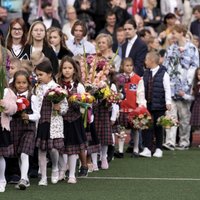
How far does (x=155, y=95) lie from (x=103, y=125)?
2205 mm

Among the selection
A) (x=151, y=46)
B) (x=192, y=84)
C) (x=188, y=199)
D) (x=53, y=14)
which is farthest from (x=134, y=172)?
(x=53, y=14)

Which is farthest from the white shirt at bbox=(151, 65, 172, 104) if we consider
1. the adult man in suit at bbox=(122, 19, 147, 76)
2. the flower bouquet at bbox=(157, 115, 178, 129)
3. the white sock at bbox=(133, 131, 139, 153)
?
the adult man in suit at bbox=(122, 19, 147, 76)

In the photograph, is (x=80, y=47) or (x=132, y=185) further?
(x=80, y=47)

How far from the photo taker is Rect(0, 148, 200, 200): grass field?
13.3m

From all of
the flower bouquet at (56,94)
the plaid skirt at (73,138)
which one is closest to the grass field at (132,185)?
the plaid skirt at (73,138)

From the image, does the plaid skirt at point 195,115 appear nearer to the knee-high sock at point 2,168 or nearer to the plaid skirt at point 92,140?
the plaid skirt at point 92,140

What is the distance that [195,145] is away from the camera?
20.4 metres

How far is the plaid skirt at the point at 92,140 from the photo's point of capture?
51.3 feet

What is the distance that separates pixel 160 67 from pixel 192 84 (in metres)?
1.71

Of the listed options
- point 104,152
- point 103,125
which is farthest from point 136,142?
point 103,125

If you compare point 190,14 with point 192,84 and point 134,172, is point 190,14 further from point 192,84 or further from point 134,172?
point 134,172

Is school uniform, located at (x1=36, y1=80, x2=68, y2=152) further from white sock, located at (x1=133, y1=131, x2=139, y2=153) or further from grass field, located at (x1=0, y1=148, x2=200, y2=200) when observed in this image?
white sock, located at (x1=133, y1=131, x2=139, y2=153)

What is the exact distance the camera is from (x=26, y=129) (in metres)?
14.2

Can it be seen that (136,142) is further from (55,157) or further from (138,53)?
(55,157)
